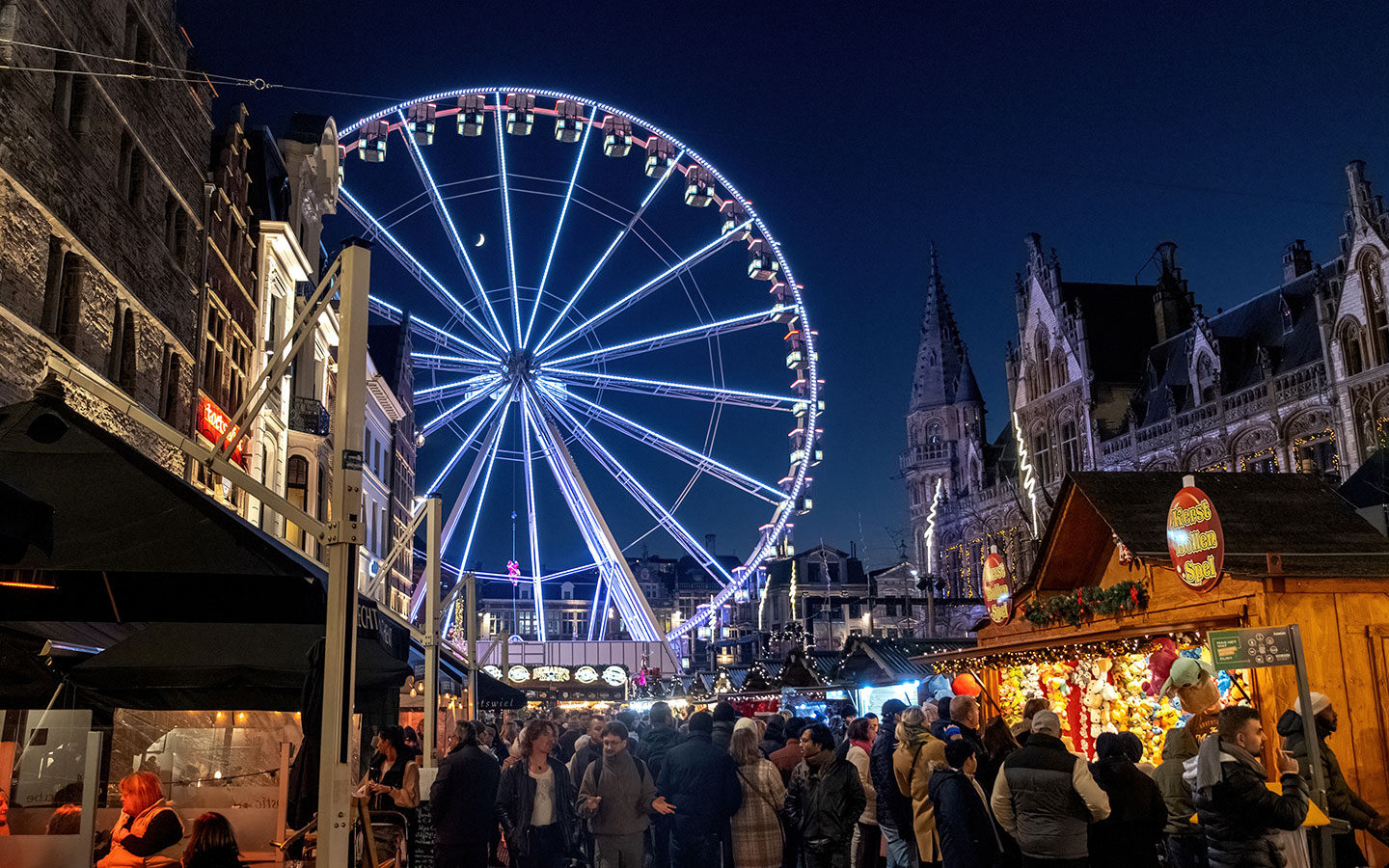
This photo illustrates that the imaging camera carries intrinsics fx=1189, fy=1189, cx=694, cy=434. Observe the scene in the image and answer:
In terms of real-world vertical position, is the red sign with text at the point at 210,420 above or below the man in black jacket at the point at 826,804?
above

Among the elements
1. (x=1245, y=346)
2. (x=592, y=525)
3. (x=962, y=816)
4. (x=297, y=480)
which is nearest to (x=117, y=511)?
(x=962, y=816)

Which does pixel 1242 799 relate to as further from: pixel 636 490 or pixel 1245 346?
pixel 1245 346

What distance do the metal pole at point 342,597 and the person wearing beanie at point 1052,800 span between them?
4.30 meters

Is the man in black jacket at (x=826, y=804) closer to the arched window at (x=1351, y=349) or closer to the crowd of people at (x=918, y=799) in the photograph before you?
the crowd of people at (x=918, y=799)

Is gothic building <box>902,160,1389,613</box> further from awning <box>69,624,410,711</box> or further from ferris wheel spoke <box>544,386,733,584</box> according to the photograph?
awning <box>69,624,410,711</box>

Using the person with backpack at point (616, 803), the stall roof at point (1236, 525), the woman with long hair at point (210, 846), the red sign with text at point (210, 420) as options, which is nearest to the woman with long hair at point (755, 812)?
the person with backpack at point (616, 803)

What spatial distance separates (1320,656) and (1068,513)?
4.00 m

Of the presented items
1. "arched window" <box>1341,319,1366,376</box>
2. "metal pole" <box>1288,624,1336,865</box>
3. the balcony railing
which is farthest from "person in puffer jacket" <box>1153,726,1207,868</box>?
"arched window" <box>1341,319,1366,376</box>

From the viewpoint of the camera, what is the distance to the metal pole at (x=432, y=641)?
41.7 ft

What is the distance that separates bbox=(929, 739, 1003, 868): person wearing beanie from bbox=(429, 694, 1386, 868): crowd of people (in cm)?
1

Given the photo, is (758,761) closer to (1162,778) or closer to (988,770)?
(988,770)

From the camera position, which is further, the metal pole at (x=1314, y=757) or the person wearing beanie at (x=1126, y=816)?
the person wearing beanie at (x=1126, y=816)

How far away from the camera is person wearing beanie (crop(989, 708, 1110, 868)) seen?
7.58 m

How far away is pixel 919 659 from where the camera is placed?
18.5 m
